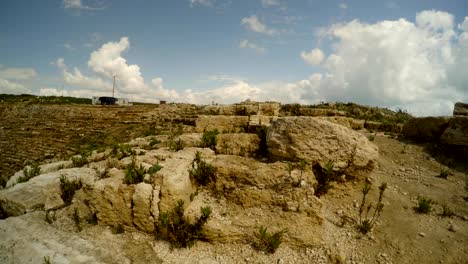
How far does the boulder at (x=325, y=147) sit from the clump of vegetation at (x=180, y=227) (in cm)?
263

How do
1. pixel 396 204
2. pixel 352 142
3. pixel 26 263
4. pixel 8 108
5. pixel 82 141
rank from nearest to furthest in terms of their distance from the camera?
pixel 26 263
pixel 396 204
pixel 352 142
pixel 82 141
pixel 8 108

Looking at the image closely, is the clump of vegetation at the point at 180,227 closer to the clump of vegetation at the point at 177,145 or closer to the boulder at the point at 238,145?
the boulder at the point at 238,145

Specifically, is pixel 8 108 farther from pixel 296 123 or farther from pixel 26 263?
pixel 296 123

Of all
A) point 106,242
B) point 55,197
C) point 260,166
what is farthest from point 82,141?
point 260,166

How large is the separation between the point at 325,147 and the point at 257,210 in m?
2.33

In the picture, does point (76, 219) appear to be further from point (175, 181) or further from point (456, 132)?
point (456, 132)

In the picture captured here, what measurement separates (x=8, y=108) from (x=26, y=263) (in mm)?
25084

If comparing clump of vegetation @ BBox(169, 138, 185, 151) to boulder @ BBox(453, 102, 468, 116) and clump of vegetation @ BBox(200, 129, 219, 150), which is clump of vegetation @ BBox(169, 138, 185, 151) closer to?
clump of vegetation @ BBox(200, 129, 219, 150)

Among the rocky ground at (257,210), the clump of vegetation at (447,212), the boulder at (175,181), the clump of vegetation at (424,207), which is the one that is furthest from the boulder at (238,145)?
the clump of vegetation at (447,212)

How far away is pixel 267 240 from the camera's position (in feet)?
19.0

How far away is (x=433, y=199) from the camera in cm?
696

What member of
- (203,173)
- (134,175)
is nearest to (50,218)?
(134,175)

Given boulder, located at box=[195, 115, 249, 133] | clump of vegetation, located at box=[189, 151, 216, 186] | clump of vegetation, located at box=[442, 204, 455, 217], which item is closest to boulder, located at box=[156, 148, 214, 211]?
clump of vegetation, located at box=[189, 151, 216, 186]

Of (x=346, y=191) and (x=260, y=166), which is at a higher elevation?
(x=260, y=166)
